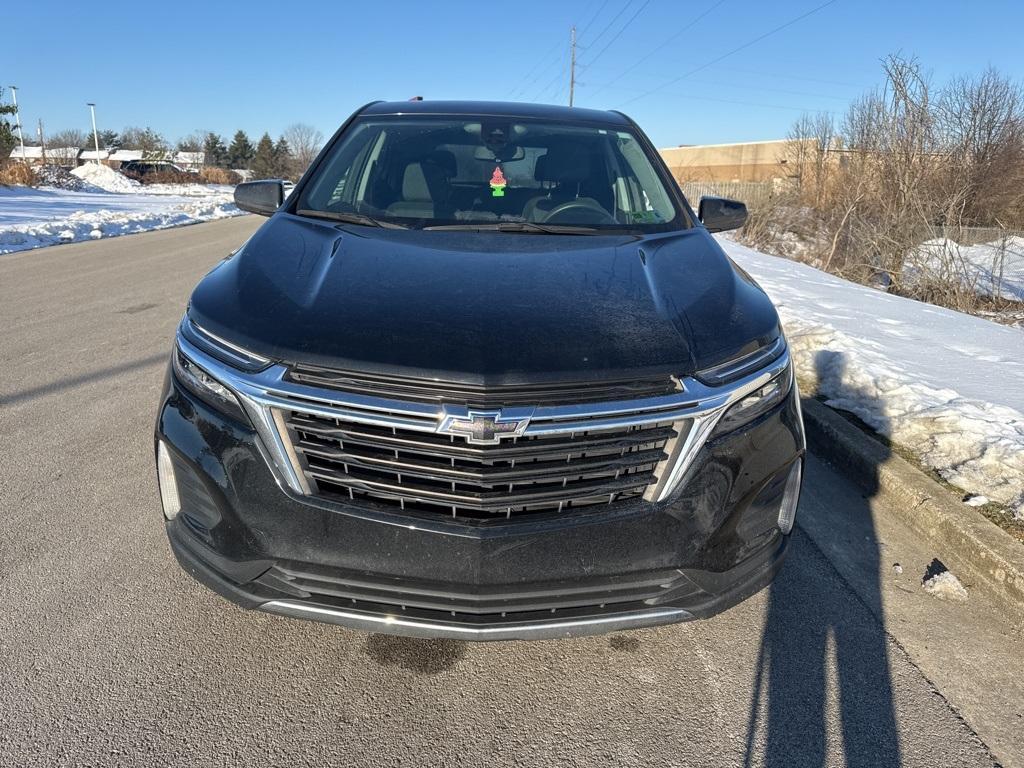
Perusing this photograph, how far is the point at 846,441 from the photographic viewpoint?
3.97 m

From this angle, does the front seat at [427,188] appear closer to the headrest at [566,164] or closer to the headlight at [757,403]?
the headrest at [566,164]

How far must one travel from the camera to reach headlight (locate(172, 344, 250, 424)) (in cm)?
203

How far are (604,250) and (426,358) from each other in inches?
43.7

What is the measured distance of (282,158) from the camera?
280ft

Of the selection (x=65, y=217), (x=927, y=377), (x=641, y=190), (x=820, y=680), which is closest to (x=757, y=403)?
(x=820, y=680)

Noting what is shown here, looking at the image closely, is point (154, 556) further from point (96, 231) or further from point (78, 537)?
point (96, 231)

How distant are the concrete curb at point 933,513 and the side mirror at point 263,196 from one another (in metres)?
3.25

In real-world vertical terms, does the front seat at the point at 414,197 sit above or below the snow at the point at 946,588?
above

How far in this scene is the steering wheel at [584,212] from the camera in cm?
323

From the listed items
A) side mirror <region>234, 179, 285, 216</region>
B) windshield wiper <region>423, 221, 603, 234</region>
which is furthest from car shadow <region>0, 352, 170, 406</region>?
windshield wiper <region>423, 221, 603, 234</region>

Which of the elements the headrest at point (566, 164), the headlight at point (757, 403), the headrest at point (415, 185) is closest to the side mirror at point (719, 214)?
the headrest at point (566, 164)

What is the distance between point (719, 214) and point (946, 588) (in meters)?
1.99

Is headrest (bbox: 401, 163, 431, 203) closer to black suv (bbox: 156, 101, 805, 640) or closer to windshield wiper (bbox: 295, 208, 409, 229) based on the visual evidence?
windshield wiper (bbox: 295, 208, 409, 229)

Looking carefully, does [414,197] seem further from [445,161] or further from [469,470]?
[469,470]
